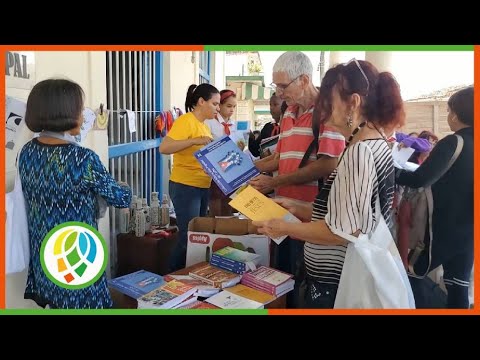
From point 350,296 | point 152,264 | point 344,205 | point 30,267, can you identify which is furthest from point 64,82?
point 152,264

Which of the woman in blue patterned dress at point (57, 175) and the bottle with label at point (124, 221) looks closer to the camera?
the woman in blue patterned dress at point (57, 175)

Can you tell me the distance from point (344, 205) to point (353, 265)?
0.15 m

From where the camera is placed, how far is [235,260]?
49.7 inches

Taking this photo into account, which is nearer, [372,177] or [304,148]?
[372,177]

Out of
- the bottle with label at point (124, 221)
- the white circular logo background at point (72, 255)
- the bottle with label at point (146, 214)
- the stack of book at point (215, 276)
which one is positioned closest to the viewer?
the white circular logo background at point (72, 255)

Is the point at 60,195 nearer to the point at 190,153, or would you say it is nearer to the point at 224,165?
the point at 224,165

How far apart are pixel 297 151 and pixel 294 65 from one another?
0.29 meters

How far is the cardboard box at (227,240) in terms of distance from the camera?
4.47 ft

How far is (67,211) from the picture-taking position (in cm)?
97

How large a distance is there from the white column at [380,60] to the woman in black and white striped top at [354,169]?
13mm

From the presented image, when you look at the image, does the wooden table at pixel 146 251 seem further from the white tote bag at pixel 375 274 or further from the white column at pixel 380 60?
the white column at pixel 380 60

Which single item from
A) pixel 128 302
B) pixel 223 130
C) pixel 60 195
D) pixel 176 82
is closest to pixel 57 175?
pixel 60 195

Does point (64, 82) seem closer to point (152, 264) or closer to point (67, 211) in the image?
point (67, 211)
